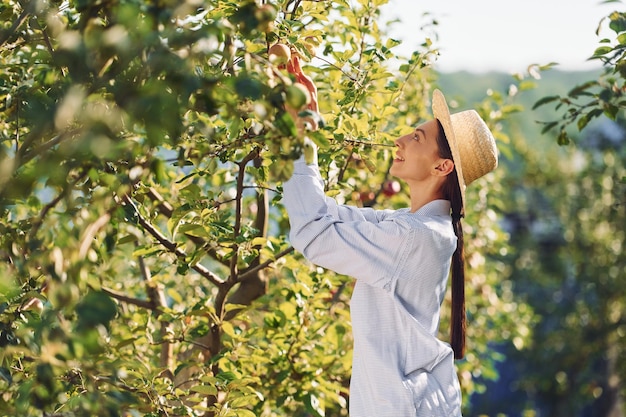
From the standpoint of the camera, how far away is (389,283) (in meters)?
1.88

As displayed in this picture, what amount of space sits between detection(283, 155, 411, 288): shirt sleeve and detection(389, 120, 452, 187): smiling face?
0.71 feet

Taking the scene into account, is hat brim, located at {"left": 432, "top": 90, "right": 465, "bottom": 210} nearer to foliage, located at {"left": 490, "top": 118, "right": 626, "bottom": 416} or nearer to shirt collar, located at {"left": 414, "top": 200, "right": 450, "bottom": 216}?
shirt collar, located at {"left": 414, "top": 200, "right": 450, "bottom": 216}

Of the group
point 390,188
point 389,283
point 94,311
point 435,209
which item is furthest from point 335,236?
point 390,188

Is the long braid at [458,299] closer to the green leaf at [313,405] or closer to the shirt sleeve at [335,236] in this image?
the shirt sleeve at [335,236]

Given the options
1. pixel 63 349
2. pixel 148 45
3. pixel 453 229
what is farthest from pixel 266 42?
pixel 63 349

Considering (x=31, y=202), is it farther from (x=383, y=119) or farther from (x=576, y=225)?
(x=576, y=225)

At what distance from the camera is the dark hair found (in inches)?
81.9

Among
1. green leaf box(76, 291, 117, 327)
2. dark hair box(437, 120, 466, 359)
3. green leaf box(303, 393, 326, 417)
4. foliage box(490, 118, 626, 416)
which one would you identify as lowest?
foliage box(490, 118, 626, 416)

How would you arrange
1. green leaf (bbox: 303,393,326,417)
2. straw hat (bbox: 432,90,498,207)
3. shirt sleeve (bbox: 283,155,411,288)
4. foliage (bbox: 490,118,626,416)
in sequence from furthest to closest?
foliage (bbox: 490,118,626,416)
green leaf (bbox: 303,393,326,417)
straw hat (bbox: 432,90,498,207)
shirt sleeve (bbox: 283,155,411,288)

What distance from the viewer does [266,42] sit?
6.12ft

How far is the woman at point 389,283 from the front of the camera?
182 cm

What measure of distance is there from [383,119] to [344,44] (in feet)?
0.91

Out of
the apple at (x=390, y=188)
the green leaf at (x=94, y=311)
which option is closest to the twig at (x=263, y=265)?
the apple at (x=390, y=188)

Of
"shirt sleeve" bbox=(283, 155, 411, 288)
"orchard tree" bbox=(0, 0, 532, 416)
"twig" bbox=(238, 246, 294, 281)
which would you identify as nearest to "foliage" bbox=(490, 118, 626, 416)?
"orchard tree" bbox=(0, 0, 532, 416)
